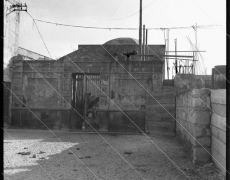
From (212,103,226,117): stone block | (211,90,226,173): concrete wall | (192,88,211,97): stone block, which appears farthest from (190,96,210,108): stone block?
(212,103,226,117): stone block

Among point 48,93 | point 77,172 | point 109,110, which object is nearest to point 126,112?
point 109,110

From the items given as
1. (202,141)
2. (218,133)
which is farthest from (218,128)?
(202,141)

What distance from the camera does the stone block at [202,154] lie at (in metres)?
5.82

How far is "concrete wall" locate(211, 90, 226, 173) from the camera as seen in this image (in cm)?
462

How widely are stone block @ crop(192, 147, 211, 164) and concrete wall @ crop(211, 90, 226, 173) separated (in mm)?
212

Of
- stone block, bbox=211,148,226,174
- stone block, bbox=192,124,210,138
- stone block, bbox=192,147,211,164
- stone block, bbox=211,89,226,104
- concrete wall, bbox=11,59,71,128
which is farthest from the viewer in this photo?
concrete wall, bbox=11,59,71,128

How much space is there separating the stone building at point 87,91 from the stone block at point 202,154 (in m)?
7.35

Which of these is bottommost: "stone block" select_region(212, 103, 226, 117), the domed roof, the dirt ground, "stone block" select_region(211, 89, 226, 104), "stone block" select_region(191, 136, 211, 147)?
the dirt ground

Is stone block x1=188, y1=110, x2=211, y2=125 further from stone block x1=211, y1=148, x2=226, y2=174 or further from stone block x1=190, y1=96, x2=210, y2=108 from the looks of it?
stone block x1=211, y1=148, x2=226, y2=174

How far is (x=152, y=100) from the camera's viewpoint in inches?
525

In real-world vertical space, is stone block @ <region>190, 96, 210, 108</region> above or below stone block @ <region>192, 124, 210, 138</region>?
above

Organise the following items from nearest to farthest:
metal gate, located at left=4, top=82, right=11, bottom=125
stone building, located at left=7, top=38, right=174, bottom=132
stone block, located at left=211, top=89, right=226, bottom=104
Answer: stone block, located at left=211, top=89, right=226, bottom=104 → stone building, located at left=7, top=38, right=174, bottom=132 → metal gate, located at left=4, top=82, right=11, bottom=125

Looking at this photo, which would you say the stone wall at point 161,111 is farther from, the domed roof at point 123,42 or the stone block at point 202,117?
the domed roof at point 123,42

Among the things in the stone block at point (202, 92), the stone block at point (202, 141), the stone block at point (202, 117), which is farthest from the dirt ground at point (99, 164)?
the stone block at point (202, 92)
